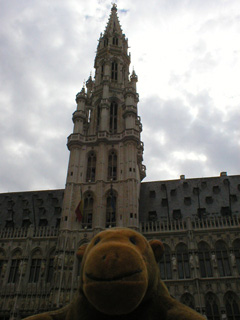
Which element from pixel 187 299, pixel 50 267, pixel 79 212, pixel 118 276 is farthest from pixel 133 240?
pixel 50 267

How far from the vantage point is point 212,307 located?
23766mm

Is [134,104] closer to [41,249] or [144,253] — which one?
[41,249]

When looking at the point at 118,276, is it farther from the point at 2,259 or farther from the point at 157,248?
the point at 2,259

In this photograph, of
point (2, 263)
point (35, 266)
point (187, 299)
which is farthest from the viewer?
point (2, 263)

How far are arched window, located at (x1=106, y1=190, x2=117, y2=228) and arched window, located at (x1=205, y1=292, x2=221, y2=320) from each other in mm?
10493

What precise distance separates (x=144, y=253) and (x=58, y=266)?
21942mm

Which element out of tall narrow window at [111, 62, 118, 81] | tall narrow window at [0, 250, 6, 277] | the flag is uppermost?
tall narrow window at [111, 62, 118, 81]

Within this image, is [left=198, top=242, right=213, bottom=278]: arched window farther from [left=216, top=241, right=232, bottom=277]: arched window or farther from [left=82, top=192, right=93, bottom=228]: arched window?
[left=82, top=192, right=93, bottom=228]: arched window

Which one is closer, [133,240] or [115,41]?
[133,240]

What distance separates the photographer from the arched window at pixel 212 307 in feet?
76.6

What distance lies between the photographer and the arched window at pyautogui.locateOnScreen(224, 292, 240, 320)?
76.2 ft

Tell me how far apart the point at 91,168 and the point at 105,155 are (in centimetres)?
219

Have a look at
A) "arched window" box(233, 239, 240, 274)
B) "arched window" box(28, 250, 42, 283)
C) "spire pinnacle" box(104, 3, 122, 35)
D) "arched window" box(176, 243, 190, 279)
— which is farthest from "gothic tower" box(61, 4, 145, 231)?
"arched window" box(233, 239, 240, 274)

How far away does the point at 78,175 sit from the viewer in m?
31.6
